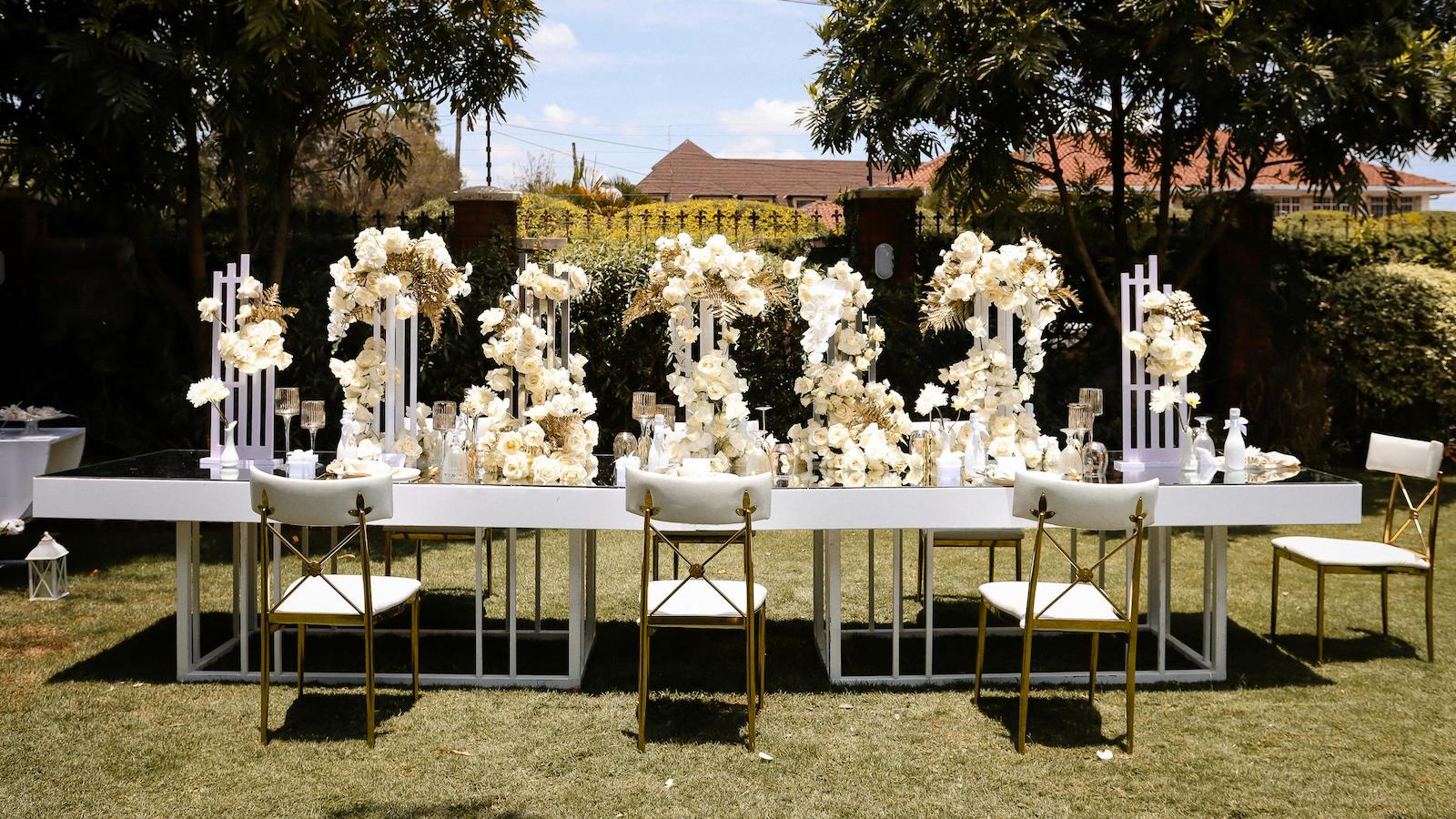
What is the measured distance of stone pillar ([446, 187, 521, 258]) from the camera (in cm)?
944

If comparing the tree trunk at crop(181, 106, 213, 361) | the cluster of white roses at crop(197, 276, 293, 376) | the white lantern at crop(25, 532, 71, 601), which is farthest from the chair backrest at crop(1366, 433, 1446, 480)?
the tree trunk at crop(181, 106, 213, 361)

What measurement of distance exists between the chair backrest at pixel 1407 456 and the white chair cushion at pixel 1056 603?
186cm

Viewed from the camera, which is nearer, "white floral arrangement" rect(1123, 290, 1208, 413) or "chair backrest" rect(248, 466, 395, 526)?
"chair backrest" rect(248, 466, 395, 526)

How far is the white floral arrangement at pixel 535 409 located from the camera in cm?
472

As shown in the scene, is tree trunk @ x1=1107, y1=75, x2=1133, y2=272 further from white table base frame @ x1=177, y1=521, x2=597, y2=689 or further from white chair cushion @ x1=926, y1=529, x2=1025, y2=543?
white table base frame @ x1=177, y1=521, x2=597, y2=689

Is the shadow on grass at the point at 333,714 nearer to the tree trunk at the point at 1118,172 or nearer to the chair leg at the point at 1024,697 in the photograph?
the chair leg at the point at 1024,697

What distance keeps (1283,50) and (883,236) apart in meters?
3.20

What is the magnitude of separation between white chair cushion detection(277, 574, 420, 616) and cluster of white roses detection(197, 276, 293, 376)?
1.00 metres

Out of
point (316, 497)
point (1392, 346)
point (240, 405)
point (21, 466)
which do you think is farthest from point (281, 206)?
point (1392, 346)

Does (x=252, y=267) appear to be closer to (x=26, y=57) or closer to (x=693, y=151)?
(x=26, y=57)

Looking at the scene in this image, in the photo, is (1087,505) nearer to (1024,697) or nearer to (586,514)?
(1024,697)

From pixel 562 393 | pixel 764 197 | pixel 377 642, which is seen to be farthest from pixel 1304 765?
pixel 764 197

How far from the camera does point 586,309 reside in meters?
8.90

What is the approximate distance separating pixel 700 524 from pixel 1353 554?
2956mm
